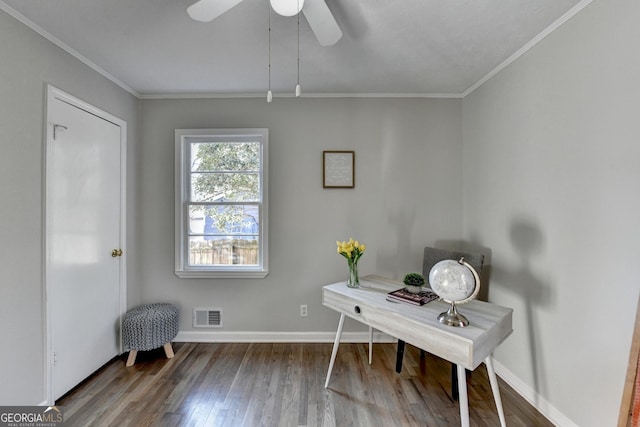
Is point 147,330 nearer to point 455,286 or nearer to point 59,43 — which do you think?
point 59,43

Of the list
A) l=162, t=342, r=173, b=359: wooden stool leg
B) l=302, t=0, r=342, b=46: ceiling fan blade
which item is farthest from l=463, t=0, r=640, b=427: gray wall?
l=162, t=342, r=173, b=359: wooden stool leg

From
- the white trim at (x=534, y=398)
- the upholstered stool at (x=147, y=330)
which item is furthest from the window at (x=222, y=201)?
the white trim at (x=534, y=398)

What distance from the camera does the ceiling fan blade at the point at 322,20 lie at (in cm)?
125

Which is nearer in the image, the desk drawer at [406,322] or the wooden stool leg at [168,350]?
the desk drawer at [406,322]

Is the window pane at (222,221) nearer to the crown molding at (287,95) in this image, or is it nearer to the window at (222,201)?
the window at (222,201)

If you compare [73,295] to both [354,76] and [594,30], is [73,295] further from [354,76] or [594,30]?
[594,30]

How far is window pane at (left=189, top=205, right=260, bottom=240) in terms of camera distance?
2.72 m

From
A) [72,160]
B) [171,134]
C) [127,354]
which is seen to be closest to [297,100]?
[171,134]

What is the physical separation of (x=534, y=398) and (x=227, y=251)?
270 centimetres

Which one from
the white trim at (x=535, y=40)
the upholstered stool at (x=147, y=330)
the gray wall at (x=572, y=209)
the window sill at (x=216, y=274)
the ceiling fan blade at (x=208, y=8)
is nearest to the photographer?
the ceiling fan blade at (x=208, y=8)

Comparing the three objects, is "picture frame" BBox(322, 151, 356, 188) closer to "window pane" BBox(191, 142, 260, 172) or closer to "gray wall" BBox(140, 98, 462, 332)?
"gray wall" BBox(140, 98, 462, 332)

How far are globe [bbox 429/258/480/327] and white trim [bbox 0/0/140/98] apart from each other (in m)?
2.81

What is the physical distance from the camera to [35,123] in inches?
66.1

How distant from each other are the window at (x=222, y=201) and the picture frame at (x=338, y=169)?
655mm
